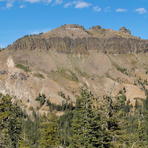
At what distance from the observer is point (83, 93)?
34.5 m

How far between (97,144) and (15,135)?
2297cm

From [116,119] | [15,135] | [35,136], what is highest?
[116,119]

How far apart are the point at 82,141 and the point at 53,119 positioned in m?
21.8

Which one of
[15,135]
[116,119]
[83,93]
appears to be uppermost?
Answer: [83,93]

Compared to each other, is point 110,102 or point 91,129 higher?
point 110,102

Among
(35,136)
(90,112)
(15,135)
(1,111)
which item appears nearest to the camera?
(1,111)

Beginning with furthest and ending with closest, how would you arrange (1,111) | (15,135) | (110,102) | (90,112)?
(15,135), (90,112), (1,111), (110,102)

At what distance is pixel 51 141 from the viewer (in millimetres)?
53656

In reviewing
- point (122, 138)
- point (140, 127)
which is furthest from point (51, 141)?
point (122, 138)

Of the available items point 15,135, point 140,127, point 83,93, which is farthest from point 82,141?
point 140,127

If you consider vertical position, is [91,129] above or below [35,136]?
above

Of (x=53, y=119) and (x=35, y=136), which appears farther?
(x=35, y=136)

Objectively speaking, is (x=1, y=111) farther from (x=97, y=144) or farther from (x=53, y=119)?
(x=53, y=119)

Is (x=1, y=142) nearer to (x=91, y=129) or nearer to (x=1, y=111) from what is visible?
(x=1, y=111)
